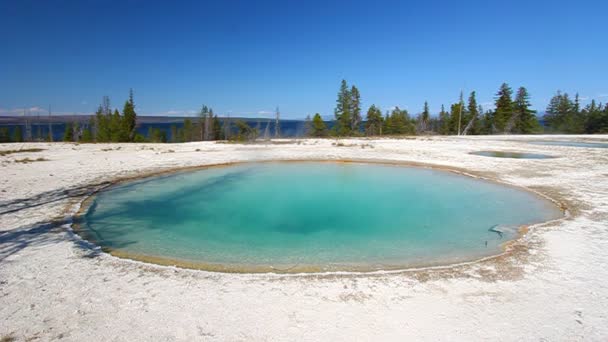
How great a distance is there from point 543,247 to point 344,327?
14.0 ft

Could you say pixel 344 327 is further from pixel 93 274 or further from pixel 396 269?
pixel 93 274

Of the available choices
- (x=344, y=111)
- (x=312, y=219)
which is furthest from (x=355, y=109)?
(x=312, y=219)

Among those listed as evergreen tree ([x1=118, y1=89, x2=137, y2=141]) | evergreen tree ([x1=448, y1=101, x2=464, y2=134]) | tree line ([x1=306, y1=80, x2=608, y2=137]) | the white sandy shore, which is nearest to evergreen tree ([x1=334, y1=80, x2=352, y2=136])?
tree line ([x1=306, y1=80, x2=608, y2=137])

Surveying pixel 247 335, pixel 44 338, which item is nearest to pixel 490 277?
pixel 247 335

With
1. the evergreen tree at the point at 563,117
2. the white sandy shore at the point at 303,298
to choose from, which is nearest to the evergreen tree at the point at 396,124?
the evergreen tree at the point at 563,117

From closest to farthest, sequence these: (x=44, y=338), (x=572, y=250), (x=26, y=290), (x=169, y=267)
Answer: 1. (x=44, y=338)
2. (x=26, y=290)
3. (x=169, y=267)
4. (x=572, y=250)

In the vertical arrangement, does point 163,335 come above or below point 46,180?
below

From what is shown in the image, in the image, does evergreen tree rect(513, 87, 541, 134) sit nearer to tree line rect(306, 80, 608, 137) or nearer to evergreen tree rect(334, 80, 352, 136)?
tree line rect(306, 80, 608, 137)

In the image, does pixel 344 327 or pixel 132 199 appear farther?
pixel 132 199

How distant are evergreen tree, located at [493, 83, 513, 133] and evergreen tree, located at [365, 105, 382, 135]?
1783 cm

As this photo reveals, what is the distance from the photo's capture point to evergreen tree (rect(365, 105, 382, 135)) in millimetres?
55625

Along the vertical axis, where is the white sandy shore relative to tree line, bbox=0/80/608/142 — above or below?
below

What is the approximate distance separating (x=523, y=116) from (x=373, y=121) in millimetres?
22240

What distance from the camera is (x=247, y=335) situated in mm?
3193
